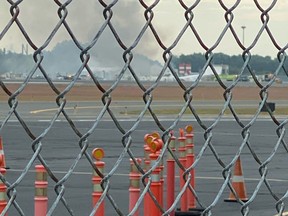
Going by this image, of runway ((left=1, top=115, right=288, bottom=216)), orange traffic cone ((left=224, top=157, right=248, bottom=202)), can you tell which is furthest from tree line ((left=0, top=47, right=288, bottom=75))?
orange traffic cone ((left=224, top=157, right=248, bottom=202))

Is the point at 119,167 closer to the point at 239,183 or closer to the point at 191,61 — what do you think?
the point at 239,183

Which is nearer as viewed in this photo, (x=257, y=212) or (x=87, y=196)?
(x=257, y=212)

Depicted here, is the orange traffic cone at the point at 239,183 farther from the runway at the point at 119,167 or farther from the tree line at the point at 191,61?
the tree line at the point at 191,61

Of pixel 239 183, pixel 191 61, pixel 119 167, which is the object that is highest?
pixel 119 167

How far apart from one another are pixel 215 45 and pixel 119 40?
0.57 m

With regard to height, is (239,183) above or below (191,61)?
above

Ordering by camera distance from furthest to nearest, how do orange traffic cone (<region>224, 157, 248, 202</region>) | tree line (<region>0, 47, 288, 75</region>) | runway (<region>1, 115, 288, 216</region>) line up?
orange traffic cone (<region>224, 157, 248, 202</region>) → runway (<region>1, 115, 288, 216</region>) → tree line (<region>0, 47, 288, 75</region>)

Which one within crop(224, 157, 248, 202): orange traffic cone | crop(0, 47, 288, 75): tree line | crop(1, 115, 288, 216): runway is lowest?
crop(0, 47, 288, 75): tree line

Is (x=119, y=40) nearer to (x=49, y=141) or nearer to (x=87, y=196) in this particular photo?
(x=87, y=196)

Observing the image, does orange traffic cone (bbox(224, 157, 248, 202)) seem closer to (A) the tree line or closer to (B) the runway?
(B) the runway

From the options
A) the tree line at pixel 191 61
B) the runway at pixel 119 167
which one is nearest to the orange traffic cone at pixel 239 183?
the runway at pixel 119 167

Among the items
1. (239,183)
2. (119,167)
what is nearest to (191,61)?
(239,183)

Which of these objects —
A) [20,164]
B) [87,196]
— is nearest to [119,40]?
[87,196]

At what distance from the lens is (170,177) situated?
37.0 ft
